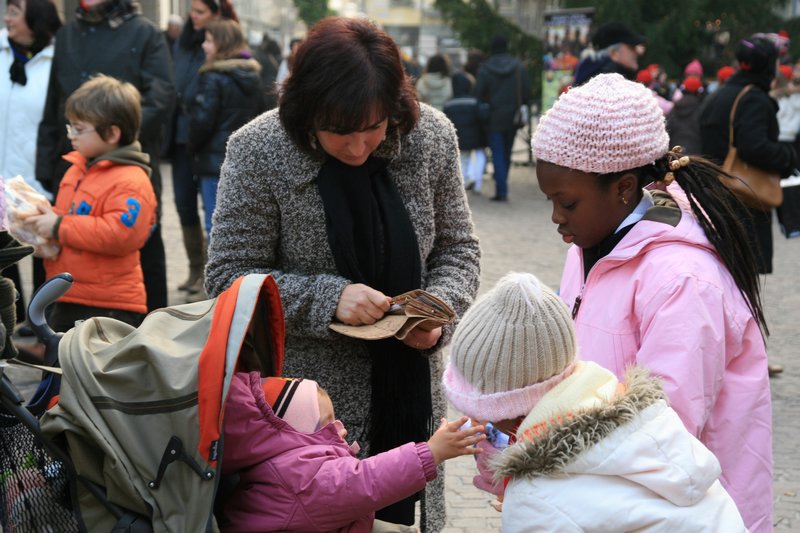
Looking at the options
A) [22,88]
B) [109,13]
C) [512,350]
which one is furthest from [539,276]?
[512,350]

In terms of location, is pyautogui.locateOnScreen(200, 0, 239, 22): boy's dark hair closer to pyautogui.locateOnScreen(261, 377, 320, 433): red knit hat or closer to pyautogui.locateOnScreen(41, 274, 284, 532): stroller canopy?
pyautogui.locateOnScreen(261, 377, 320, 433): red knit hat

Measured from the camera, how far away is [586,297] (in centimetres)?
244

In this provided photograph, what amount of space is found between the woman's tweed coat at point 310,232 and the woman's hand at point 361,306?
0.09 ft

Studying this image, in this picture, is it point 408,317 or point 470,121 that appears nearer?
point 408,317

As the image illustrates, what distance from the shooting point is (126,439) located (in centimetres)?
208

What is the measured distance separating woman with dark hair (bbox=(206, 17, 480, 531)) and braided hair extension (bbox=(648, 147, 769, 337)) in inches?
27.4

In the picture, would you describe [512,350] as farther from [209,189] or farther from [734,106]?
[209,189]

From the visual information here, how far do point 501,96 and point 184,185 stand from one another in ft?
21.8

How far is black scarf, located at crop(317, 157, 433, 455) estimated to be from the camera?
2.75 metres

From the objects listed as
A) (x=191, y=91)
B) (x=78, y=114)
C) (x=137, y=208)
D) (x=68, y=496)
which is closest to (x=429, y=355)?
(x=68, y=496)

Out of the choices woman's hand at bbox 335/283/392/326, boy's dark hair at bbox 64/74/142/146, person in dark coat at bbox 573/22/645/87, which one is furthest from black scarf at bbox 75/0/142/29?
woman's hand at bbox 335/283/392/326

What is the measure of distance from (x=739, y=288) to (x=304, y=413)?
104 centimetres

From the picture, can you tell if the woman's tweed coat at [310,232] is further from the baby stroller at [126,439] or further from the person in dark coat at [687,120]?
the person in dark coat at [687,120]

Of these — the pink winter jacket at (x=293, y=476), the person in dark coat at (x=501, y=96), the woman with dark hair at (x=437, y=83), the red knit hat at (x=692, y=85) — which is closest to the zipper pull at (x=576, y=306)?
the pink winter jacket at (x=293, y=476)
